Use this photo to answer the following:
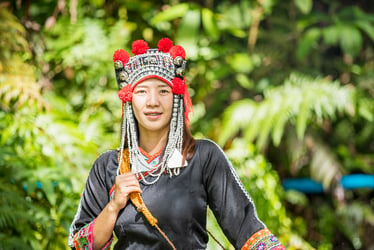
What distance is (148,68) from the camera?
2.06 meters

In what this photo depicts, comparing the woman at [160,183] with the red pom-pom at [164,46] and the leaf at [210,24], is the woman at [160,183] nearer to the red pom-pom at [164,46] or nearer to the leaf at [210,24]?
the red pom-pom at [164,46]

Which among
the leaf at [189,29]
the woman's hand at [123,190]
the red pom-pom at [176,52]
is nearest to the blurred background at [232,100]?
the leaf at [189,29]

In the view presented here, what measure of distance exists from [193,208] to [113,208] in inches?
11.7

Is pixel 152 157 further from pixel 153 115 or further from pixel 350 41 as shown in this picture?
pixel 350 41

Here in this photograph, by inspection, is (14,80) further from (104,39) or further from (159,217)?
(159,217)

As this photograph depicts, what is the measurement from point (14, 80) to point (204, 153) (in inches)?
86.3

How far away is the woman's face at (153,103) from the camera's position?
2.07m

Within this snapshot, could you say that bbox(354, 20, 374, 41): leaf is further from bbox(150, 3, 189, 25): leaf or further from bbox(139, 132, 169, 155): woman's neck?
bbox(139, 132, 169, 155): woman's neck

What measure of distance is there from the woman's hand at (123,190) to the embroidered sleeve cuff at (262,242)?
1.46 feet

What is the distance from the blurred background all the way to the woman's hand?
1444 millimetres

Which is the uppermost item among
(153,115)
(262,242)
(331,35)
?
(331,35)

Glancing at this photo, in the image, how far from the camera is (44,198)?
3570mm

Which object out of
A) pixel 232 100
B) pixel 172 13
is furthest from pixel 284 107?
pixel 172 13

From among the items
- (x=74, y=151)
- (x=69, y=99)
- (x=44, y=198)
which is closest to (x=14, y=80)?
(x=74, y=151)
